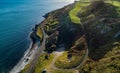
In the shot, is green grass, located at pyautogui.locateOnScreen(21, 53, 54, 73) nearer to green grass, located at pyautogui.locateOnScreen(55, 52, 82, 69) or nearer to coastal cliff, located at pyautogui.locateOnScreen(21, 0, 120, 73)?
coastal cliff, located at pyautogui.locateOnScreen(21, 0, 120, 73)

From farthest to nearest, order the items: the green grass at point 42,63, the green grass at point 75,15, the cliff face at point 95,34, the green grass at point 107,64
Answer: the green grass at point 75,15 < the green grass at point 42,63 < the cliff face at point 95,34 < the green grass at point 107,64

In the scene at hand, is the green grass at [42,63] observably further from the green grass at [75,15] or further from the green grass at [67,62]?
the green grass at [75,15]

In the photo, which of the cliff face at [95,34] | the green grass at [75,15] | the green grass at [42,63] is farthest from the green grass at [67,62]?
the green grass at [75,15]

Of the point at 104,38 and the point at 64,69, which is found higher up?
the point at 104,38

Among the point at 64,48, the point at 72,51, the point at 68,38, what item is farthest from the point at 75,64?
the point at 68,38

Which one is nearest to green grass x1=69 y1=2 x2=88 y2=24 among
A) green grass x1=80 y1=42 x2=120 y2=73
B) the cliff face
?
the cliff face

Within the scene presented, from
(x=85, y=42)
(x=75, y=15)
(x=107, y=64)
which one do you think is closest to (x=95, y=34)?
(x=85, y=42)

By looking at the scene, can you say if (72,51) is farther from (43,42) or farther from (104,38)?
(43,42)

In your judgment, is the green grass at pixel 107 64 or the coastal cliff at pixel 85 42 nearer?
the green grass at pixel 107 64

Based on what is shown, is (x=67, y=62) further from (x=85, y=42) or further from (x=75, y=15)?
(x=75, y=15)
